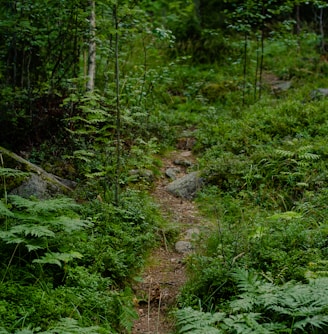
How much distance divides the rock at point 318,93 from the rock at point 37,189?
669cm

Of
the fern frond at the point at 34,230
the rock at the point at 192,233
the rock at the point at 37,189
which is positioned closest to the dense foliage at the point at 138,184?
the fern frond at the point at 34,230

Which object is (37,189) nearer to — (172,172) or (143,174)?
(143,174)

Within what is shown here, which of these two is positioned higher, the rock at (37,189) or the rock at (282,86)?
the rock at (282,86)

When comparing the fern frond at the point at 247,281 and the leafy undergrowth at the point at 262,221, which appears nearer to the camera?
the leafy undergrowth at the point at 262,221

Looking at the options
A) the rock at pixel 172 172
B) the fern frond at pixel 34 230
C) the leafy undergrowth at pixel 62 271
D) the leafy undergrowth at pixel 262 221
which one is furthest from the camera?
the rock at pixel 172 172

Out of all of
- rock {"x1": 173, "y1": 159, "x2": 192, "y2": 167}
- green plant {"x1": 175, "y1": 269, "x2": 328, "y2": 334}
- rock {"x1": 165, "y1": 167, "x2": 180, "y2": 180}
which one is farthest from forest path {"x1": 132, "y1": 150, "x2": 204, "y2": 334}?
rock {"x1": 173, "y1": 159, "x2": 192, "y2": 167}

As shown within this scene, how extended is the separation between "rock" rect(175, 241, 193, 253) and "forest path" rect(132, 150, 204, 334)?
53 mm

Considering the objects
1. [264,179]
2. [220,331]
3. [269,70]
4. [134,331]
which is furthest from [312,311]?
[269,70]

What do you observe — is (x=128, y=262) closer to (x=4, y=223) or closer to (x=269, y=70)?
(x=4, y=223)

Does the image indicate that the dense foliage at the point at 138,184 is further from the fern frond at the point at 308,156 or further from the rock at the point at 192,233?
the rock at the point at 192,233

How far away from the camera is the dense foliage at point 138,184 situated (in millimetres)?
3822

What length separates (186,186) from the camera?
286 inches

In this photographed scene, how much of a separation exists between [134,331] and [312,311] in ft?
5.91

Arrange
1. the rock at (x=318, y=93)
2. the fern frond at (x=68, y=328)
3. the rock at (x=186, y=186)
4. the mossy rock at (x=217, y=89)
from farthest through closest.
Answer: the mossy rock at (x=217, y=89)
the rock at (x=318, y=93)
the rock at (x=186, y=186)
the fern frond at (x=68, y=328)
